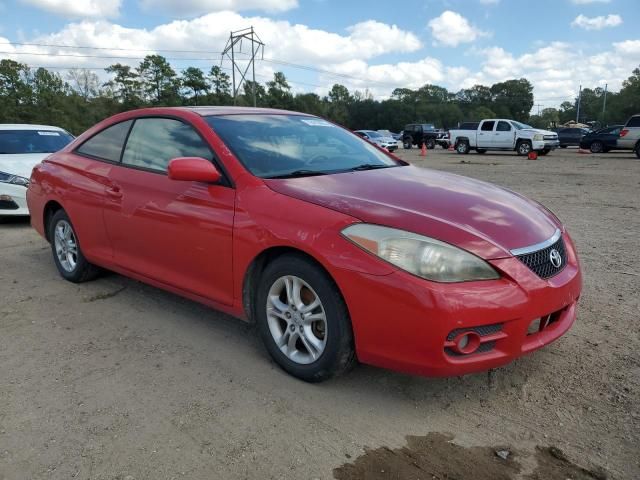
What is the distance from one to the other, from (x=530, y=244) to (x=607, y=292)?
2.06 meters

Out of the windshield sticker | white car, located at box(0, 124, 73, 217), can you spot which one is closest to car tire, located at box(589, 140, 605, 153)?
white car, located at box(0, 124, 73, 217)

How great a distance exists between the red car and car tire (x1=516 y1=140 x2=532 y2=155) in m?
23.4

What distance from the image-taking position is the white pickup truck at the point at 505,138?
979 inches

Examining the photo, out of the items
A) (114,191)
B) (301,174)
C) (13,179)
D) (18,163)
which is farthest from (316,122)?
(18,163)

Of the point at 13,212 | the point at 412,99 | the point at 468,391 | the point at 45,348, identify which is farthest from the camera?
the point at 412,99

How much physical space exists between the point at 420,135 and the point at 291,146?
35.8 m

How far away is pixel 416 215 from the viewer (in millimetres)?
2580

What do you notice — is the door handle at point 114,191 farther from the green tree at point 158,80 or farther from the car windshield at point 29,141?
the green tree at point 158,80

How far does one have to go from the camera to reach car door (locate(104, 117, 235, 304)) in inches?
123

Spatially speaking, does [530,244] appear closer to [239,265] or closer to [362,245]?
[362,245]

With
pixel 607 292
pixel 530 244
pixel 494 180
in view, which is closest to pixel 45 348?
pixel 530 244

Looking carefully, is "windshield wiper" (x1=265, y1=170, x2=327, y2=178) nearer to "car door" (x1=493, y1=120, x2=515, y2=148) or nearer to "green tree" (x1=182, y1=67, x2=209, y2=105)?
"car door" (x1=493, y1=120, x2=515, y2=148)

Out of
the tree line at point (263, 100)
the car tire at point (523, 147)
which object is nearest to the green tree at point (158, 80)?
the tree line at point (263, 100)

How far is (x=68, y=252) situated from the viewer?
185 inches
